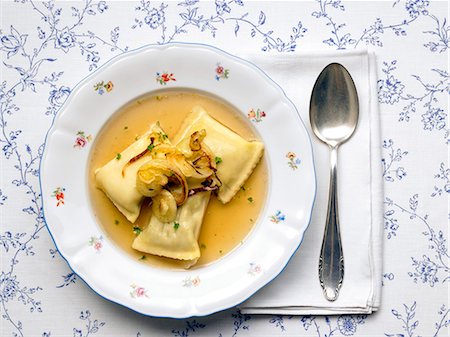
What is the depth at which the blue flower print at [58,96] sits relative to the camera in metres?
2.91

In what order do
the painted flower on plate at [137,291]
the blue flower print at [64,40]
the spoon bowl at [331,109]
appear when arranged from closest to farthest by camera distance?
the painted flower on plate at [137,291] < the spoon bowl at [331,109] < the blue flower print at [64,40]

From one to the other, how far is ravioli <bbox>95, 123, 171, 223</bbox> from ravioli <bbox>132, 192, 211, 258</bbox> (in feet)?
0.34

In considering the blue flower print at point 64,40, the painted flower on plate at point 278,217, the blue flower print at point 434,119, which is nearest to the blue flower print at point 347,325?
the painted flower on plate at point 278,217

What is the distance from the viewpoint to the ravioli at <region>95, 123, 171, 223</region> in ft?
9.11

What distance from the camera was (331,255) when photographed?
2799mm

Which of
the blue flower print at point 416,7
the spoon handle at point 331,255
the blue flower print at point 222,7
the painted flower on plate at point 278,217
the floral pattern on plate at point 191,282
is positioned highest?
the blue flower print at point 416,7

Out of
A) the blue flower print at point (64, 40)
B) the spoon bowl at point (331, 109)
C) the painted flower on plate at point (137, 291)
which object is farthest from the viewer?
the blue flower print at point (64, 40)

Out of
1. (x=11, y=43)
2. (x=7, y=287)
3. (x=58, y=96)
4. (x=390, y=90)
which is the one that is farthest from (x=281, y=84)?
(x=7, y=287)

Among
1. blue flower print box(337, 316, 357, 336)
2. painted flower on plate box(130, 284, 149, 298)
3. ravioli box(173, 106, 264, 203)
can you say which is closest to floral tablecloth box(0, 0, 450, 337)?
blue flower print box(337, 316, 357, 336)

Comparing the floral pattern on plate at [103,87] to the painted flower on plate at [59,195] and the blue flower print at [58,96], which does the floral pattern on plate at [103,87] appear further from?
the painted flower on plate at [59,195]

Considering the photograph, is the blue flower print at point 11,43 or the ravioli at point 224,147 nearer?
the ravioli at point 224,147

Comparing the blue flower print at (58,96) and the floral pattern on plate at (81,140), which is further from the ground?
the blue flower print at (58,96)

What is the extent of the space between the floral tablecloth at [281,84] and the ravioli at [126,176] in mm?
352

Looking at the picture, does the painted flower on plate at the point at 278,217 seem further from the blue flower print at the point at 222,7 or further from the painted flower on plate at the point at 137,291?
the blue flower print at the point at 222,7
